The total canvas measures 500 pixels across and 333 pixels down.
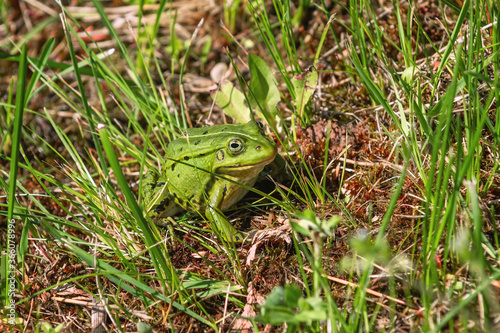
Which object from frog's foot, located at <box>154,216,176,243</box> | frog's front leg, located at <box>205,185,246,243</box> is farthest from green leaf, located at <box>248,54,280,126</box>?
frog's foot, located at <box>154,216,176,243</box>

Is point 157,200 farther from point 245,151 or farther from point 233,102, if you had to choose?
point 233,102

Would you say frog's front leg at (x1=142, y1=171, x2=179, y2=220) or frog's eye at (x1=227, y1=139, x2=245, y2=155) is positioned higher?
frog's eye at (x1=227, y1=139, x2=245, y2=155)

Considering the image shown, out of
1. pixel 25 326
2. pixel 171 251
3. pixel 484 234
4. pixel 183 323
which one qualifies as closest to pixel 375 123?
pixel 484 234

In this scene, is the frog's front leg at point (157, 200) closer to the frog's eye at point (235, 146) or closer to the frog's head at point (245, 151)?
the frog's head at point (245, 151)

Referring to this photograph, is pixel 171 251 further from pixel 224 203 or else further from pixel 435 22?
pixel 435 22

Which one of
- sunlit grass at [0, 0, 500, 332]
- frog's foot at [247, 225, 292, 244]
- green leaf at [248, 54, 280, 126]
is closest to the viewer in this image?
sunlit grass at [0, 0, 500, 332]

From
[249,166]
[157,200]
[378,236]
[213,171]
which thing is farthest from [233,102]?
[378,236]

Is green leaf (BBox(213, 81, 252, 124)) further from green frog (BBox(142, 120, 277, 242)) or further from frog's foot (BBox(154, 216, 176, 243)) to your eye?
frog's foot (BBox(154, 216, 176, 243))
